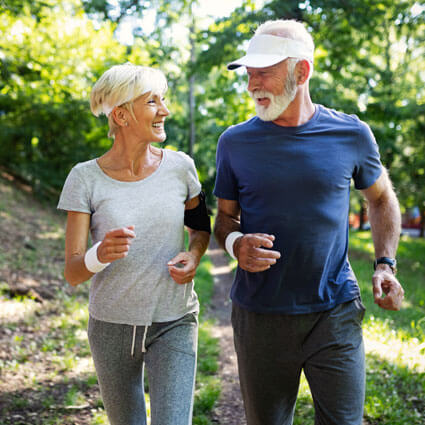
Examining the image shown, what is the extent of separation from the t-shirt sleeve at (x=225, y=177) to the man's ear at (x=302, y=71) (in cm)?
49

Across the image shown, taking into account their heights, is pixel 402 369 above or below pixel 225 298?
above

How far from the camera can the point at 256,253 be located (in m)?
2.39

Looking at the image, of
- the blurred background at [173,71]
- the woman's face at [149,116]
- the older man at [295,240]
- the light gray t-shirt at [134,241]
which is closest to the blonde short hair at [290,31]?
the older man at [295,240]

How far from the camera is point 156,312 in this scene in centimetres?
259

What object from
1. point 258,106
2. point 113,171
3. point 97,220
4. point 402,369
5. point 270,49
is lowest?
point 402,369

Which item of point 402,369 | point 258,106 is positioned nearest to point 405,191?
point 402,369

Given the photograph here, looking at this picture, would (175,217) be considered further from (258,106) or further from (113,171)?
(258,106)

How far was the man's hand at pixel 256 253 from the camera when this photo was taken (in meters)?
2.36

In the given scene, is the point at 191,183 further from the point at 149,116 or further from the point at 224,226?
the point at 149,116

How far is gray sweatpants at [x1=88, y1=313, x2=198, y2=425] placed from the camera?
2484mm

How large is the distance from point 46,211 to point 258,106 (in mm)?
14453

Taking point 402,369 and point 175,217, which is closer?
point 175,217

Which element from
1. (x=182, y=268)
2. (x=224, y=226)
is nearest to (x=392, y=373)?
(x=224, y=226)

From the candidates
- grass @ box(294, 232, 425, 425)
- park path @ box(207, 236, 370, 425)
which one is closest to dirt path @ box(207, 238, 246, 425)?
park path @ box(207, 236, 370, 425)
